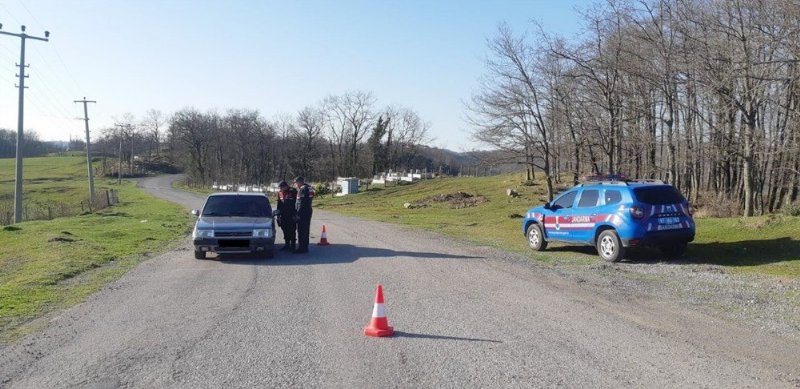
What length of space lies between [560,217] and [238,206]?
25.9 ft

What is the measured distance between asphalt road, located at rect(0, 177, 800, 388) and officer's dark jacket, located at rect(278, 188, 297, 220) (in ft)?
15.6

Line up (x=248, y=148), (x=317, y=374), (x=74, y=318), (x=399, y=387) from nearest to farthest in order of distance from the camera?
(x=399, y=387)
(x=317, y=374)
(x=74, y=318)
(x=248, y=148)

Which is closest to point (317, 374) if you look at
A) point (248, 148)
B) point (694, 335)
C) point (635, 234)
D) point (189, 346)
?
point (189, 346)

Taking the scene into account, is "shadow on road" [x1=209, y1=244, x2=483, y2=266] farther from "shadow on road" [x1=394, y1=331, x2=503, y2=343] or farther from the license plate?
"shadow on road" [x1=394, y1=331, x2=503, y2=343]

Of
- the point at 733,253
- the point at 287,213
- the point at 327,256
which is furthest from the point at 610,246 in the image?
the point at 287,213

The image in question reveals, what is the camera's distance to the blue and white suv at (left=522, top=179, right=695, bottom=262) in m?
13.4

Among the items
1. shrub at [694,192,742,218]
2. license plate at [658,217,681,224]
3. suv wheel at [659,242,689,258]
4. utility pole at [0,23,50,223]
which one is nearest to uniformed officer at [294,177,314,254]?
license plate at [658,217,681,224]

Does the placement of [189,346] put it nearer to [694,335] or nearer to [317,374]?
[317,374]

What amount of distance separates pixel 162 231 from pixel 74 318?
16559mm

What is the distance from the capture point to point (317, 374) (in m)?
5.52

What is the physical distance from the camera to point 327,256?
593 inches

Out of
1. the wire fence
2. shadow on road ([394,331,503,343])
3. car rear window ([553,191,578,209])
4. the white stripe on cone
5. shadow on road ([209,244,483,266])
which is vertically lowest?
the wire fence

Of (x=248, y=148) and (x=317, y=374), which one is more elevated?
(x=248, y=148)

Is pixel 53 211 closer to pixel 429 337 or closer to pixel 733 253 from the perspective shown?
pixel 733 253
